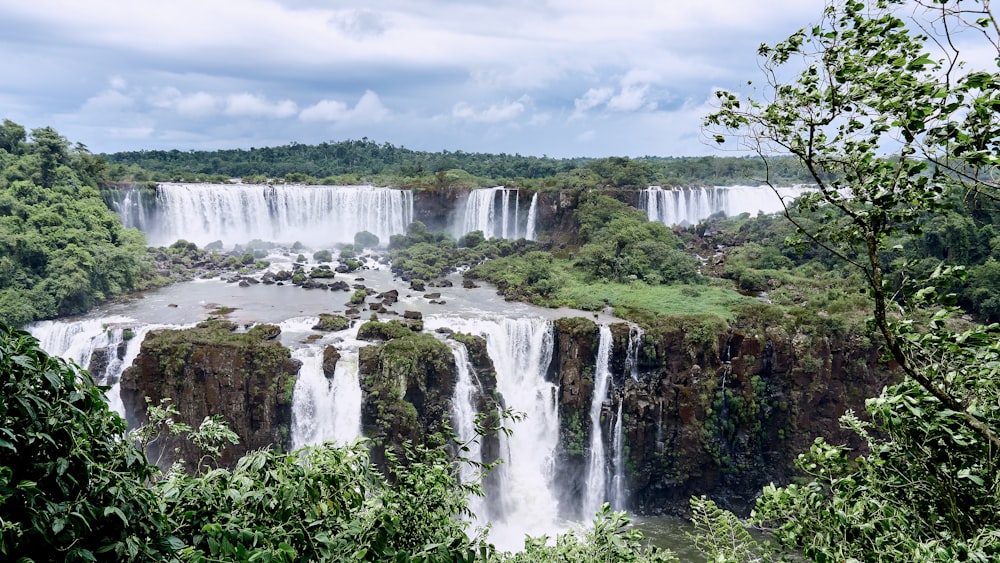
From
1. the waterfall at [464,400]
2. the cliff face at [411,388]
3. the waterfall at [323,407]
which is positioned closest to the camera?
the cliff face at [411,388]

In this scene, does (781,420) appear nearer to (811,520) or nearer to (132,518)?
(811,520)

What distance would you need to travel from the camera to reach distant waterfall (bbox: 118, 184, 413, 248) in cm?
3294

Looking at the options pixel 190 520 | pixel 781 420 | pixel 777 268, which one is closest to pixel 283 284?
pixel 781 420

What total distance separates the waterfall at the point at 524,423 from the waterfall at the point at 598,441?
3.53 ft

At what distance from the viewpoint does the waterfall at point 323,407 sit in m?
16.3

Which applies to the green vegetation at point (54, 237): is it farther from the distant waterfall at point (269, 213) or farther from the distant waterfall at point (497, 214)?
the distant waterfall at point (497, 214)

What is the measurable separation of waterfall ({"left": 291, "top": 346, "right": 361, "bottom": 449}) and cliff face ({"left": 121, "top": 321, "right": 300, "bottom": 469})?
0.26 meters

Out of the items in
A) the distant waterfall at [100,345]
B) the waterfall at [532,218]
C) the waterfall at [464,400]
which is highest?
the waterfall at [532,218]

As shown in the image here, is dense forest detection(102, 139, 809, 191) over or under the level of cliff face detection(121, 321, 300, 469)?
over

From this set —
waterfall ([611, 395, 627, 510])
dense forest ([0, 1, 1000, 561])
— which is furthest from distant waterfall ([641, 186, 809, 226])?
dense forest ([0, 1, 1000, 561])

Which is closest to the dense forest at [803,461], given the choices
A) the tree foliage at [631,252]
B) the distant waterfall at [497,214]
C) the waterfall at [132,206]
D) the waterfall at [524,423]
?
the waterfall at [524,423]

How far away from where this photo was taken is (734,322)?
19.4 metres

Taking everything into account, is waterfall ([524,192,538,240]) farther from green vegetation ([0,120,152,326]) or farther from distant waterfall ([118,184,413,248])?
green vegetation ([0,120,152,326])

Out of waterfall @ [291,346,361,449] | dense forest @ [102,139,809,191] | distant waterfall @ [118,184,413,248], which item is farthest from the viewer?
dense forest @ [102,139,809,191]
